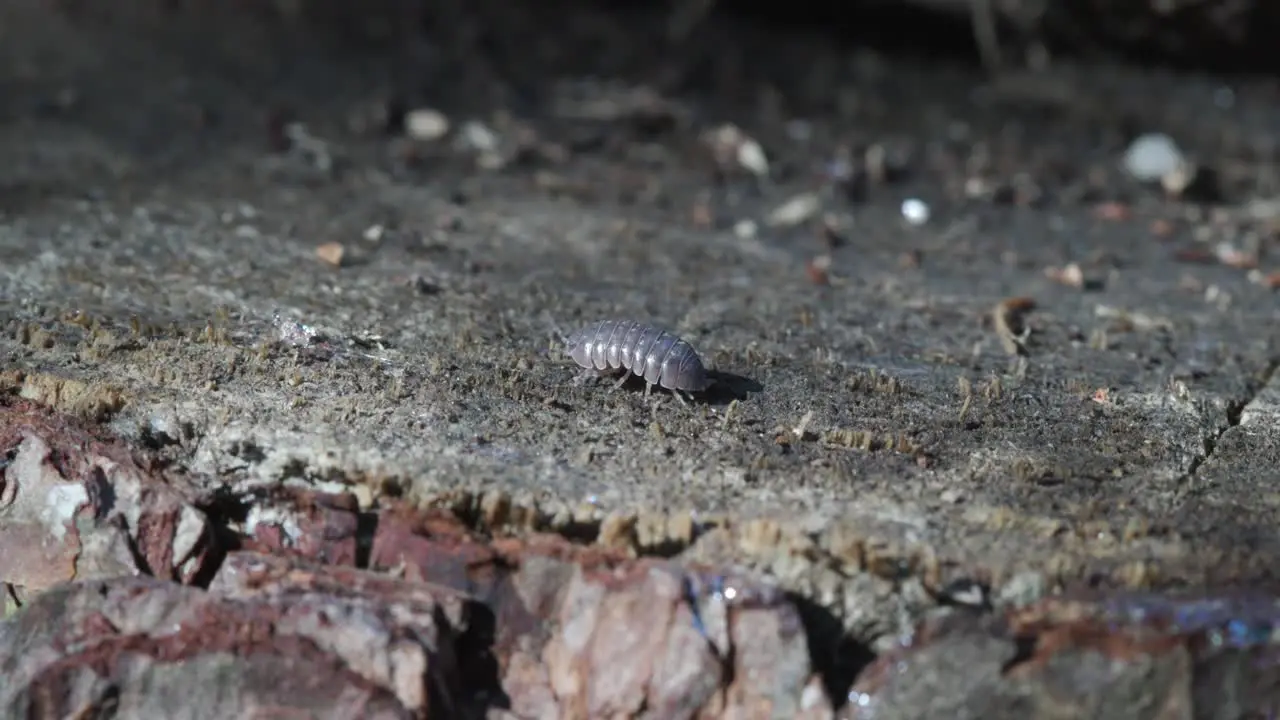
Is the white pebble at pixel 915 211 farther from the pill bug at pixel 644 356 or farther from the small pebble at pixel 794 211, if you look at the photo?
the pill bug at pixel 644 356

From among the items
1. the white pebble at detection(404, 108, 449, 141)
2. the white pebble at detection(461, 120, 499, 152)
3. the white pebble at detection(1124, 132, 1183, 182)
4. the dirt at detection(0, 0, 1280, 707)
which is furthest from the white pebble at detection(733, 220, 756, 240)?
the white pebble at detection(1124, 132, 1183, 182)

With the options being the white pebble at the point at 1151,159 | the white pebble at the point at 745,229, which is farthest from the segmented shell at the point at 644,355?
the white pebble at the point at 1151,159

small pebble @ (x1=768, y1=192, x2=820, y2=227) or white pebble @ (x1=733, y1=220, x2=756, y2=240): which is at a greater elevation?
small pebble @ (x1=768, y1=192, x2=820, y2=227)

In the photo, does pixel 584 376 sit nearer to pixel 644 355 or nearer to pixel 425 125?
pixel 644 355

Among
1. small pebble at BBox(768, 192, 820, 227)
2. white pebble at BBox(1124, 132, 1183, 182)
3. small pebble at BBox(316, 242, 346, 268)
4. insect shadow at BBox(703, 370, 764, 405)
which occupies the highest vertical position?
white pebble at BBox(1124, 132, 1183, 182)

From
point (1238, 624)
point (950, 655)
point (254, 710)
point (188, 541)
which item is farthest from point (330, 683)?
point (1238, 624)

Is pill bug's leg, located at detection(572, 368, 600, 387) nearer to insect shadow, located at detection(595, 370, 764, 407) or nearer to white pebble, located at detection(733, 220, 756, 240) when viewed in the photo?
insect shadow, located at detection(595, 370, 764, 407)

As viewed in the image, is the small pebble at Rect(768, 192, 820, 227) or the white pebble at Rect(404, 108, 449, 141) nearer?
the small pebble at Rect(768, 192, 820, 227)
